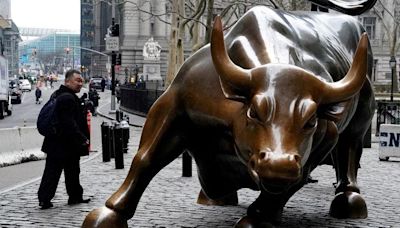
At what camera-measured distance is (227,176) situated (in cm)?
636

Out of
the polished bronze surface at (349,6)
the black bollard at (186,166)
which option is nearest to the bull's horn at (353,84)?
the polished bronze surface at (349,6)

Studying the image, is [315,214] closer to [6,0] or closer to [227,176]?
[227,176]

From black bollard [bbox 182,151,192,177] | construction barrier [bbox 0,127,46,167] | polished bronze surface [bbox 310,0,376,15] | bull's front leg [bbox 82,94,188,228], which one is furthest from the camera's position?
construction barrier [bbox 0,127,46,167]

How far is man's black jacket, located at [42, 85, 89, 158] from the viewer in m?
8.63

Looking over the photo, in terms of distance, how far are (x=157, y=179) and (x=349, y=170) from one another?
153 inches

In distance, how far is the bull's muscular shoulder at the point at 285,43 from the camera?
20.2ft

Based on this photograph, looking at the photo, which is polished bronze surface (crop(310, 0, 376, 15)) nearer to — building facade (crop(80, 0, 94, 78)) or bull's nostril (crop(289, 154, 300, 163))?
bull's nostril (crop(289, 154, 300, 163))

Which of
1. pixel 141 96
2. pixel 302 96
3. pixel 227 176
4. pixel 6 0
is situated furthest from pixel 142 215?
pixel 6 0

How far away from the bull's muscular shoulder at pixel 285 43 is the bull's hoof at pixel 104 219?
5.94ft

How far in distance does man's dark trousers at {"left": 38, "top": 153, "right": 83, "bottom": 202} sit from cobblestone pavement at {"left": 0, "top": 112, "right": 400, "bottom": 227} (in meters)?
0.20

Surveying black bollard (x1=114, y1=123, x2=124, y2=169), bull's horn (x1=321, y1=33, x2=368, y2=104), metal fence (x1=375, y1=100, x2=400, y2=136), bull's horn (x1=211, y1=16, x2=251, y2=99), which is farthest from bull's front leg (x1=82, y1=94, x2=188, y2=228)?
metal fence (x1=375, y1=100, x2=400, y2=136)

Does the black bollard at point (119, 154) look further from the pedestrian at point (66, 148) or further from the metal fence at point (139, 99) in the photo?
the metal fence at point (139, 99)

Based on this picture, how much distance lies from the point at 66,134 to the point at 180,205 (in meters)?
1.68

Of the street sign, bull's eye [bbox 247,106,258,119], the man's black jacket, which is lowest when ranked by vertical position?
the man's black jacket
